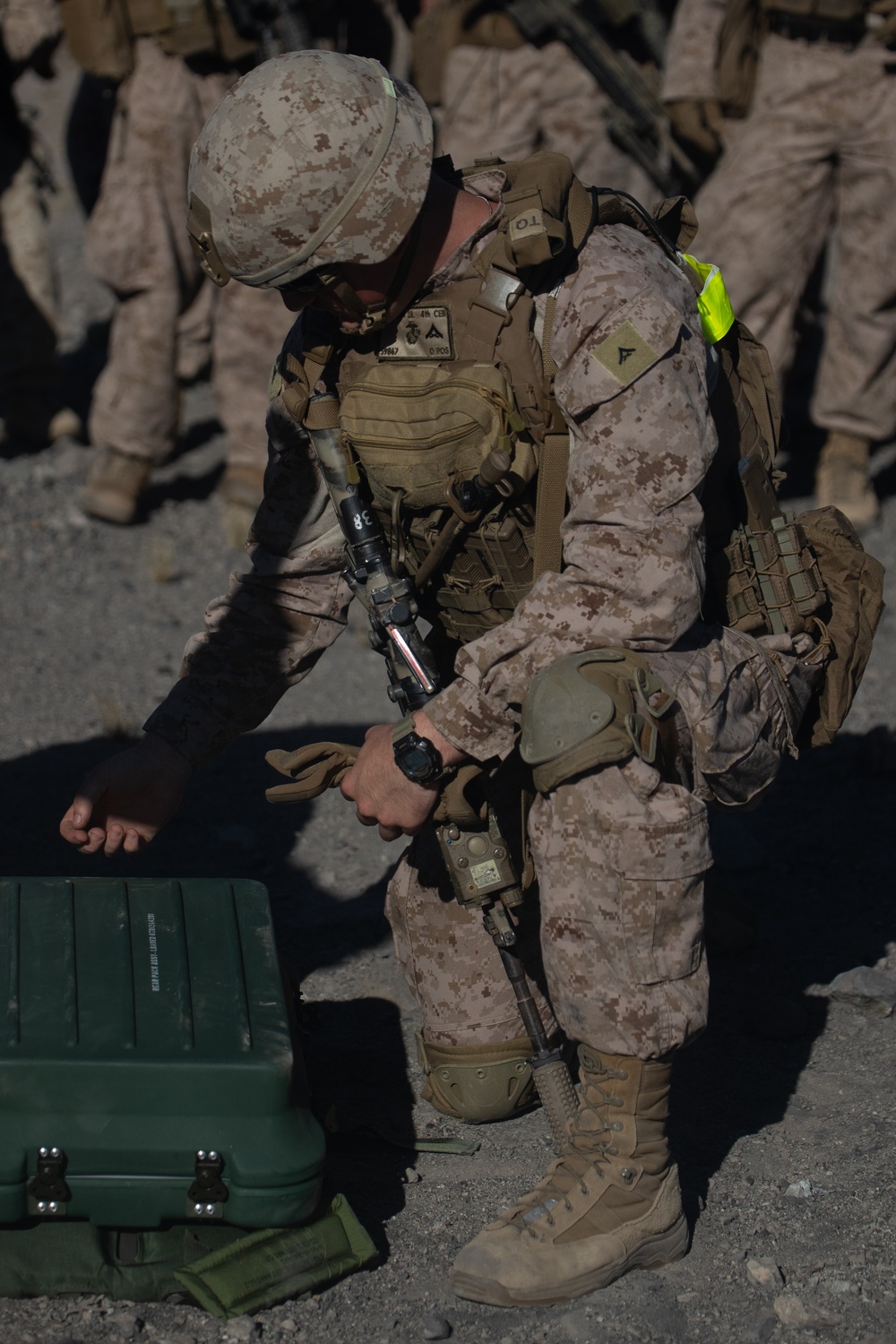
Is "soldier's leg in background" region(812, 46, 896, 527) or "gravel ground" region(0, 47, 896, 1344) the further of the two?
"soldier's leg in background" region(812, 46, 896, 527)

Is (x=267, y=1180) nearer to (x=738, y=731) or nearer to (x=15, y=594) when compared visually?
(x=738, y=731)

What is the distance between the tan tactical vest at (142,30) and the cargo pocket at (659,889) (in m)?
4.70

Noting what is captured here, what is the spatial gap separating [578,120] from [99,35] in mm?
1936

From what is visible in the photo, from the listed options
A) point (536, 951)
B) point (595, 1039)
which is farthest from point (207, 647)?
point (595, 1039)

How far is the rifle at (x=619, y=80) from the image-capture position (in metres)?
6.22

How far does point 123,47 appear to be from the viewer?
6227mm

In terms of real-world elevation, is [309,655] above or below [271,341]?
above

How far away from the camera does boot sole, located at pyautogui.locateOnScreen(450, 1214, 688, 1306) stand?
2389mm

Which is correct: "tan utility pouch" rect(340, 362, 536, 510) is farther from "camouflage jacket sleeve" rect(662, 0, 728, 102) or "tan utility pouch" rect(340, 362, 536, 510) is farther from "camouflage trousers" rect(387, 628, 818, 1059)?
"camouflage jacket sleeve" rect(662, 0, 728, 102)

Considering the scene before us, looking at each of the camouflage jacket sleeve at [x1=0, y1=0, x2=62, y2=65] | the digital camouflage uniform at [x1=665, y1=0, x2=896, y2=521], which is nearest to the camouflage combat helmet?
the digital camouflage uniform at [x1=665, y1=0, x2=896, y2=521]

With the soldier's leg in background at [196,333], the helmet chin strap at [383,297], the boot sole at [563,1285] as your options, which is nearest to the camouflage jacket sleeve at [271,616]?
the helmet chin strap at [383,297]

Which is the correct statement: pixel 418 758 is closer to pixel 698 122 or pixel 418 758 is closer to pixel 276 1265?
pixel 276 1265

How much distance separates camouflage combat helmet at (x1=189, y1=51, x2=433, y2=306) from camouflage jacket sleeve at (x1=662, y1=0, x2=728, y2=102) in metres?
3.76

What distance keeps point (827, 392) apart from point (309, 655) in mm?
3701
